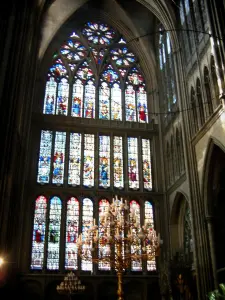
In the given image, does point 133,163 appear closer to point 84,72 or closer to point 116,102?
point 116,102

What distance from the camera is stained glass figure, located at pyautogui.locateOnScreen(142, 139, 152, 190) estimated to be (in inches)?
848

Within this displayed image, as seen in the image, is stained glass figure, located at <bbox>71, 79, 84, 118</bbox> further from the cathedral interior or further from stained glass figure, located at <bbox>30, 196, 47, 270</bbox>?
stained glass figure, located at <bbox>30, 196, 47, 270</bbox>

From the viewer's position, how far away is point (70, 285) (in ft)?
54.7

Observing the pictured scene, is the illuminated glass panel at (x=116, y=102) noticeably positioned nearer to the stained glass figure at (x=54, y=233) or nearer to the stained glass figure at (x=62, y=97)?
the stained glass figure at (x=62, y=97)

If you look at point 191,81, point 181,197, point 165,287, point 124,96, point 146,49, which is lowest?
point 165,287

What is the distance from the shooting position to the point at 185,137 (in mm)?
17938

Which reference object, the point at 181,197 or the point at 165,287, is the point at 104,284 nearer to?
the point at 165,287

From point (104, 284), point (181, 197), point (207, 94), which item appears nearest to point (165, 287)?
point (104, 284)

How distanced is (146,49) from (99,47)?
3066mm

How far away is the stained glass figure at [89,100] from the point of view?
22.8 m

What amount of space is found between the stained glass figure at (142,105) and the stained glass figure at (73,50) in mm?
4283

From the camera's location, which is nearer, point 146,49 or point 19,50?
point 19,50

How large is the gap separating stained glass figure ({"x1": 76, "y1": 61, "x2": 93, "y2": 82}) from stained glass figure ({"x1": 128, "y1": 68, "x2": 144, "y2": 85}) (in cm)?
252

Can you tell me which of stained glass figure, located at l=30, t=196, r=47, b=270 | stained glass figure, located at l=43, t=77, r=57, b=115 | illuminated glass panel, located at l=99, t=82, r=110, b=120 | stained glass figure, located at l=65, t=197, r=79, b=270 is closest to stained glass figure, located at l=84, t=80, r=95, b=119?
illuminated glass panel, located at l=99, t=82, r=110, b=120
